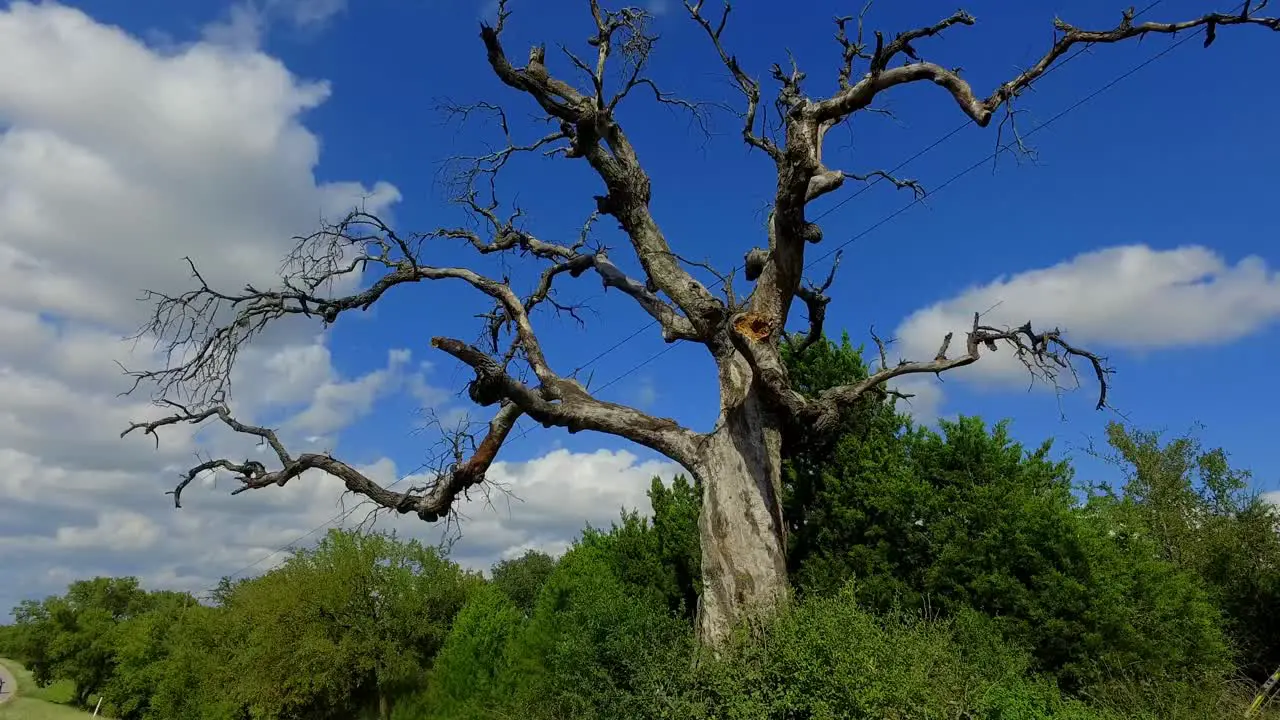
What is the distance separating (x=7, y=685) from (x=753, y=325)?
393ft

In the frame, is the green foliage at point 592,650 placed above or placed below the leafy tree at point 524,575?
below

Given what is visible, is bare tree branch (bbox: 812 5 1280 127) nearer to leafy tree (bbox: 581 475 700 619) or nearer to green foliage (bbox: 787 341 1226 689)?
green foliage (bbox: 787 341 1226 689)

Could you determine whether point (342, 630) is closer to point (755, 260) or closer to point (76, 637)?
point (755, 260)

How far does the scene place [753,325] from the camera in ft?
33.4

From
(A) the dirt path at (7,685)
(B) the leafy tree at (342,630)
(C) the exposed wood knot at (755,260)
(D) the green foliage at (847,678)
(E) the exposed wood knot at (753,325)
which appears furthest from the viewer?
(A) the dirt path at (7,685)

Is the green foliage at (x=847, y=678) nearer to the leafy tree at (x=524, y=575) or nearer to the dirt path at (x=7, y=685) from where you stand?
the leafy tree at (x=524, y=575)

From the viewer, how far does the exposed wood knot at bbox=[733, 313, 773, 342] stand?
10.0m

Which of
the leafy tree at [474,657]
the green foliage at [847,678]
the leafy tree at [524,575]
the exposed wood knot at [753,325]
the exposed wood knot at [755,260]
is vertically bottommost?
the green foliage at [847,678]

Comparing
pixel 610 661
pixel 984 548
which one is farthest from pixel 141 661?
pixel 984 548

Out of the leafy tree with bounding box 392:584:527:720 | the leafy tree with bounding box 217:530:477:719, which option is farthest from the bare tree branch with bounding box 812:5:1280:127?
the leafy tree with bounding box 217:530:477:719

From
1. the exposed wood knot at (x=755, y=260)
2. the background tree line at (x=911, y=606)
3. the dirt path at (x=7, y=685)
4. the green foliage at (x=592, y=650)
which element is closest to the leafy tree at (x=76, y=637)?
the dirt path at (x=7, y=685)

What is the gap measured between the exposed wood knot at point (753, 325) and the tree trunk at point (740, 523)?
795 millimetres

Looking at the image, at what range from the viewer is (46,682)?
7694 centimetres

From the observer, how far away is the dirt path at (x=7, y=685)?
81094mm
